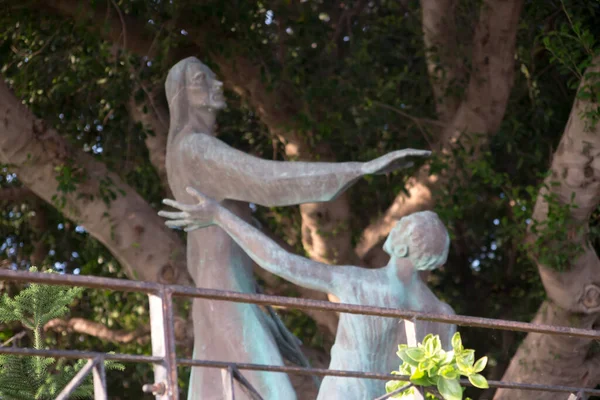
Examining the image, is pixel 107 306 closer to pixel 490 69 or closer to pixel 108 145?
pixel 108 145

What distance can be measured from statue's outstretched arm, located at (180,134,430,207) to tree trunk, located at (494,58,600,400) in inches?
88.7

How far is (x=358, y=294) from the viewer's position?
5316mm

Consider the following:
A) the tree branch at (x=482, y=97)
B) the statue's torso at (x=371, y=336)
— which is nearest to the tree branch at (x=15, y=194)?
the tree branch at (x=482, y=97)

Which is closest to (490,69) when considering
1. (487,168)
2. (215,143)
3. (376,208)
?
(487,168)

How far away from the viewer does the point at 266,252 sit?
530 cm

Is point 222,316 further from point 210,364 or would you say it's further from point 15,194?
point 15,194

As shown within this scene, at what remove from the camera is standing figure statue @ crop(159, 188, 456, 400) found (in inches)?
207

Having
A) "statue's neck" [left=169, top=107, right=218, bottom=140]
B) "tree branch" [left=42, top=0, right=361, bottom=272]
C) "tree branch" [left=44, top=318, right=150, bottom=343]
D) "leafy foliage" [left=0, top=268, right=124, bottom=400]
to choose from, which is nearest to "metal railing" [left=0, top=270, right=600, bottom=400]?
"leafy foliage" [left=0, top=268, right=124, bottom=400]

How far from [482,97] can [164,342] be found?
570 cm

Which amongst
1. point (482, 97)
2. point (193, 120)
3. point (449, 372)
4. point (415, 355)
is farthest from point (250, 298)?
point (482, 97)

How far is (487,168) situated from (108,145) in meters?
2.83

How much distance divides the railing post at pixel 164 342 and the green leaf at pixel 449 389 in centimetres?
76

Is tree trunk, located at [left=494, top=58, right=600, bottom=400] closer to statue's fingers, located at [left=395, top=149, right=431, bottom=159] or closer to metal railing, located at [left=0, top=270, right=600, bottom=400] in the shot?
statue's fingers, located at [left=395, top=149, right=431, bottom=159]

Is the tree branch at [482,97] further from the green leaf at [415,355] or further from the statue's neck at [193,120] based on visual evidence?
the green leaf at [415,355]
